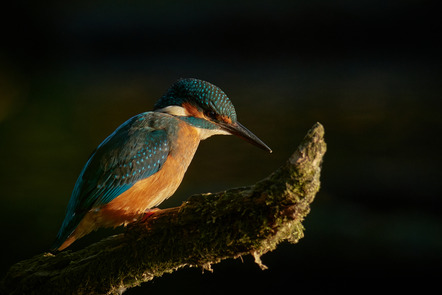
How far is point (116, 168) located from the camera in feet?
4.56

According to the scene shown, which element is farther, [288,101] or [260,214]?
[288,101]

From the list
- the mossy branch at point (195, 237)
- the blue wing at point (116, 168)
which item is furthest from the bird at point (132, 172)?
the mossy branch at point (195, 237)

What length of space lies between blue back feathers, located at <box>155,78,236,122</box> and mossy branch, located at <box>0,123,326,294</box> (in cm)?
51

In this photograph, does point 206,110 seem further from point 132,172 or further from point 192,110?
point 132,172

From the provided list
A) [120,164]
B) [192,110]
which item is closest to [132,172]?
[120,164]

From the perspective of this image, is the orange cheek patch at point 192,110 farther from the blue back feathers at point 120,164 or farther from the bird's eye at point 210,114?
the blue back feathers at point 120,164

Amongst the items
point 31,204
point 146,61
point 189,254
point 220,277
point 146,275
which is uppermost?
point 146,61

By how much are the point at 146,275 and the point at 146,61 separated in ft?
5.48

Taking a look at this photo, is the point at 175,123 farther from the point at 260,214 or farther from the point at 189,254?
the point at 260,214

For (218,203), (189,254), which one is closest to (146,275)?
(189,254)

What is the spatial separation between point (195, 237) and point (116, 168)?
445 millimetres

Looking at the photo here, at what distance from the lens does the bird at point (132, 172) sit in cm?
137

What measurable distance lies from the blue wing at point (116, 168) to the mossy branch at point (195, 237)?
135 mm

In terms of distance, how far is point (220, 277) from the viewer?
2.39m
